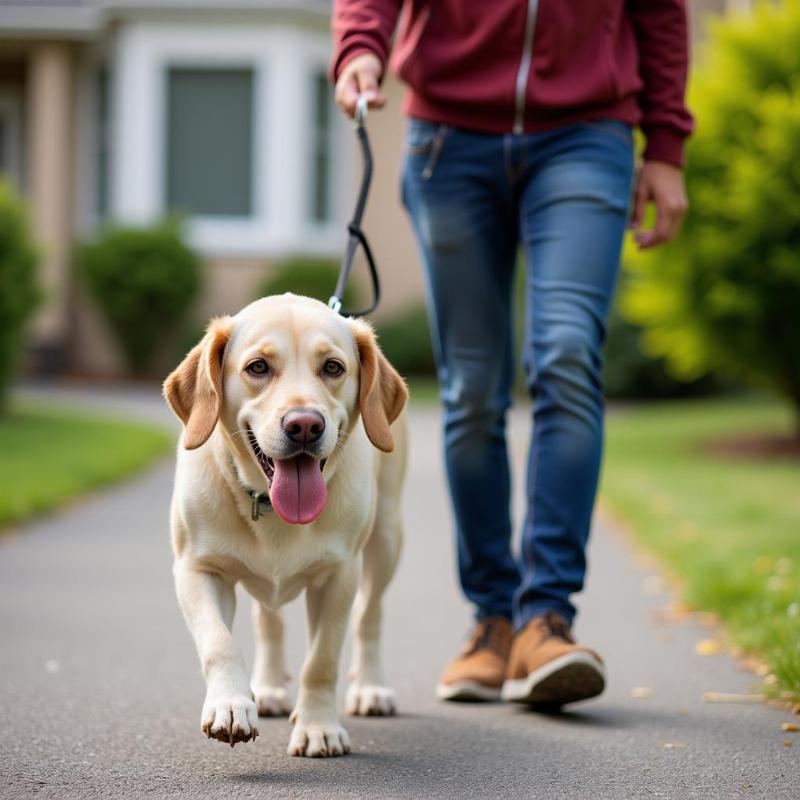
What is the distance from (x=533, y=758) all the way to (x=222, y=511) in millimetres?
954

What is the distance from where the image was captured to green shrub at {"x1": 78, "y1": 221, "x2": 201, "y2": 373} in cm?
1664

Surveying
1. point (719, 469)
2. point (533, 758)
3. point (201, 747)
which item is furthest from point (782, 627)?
point (719, 469)

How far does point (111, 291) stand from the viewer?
55.7ft

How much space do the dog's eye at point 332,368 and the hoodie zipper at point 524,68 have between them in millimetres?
1142

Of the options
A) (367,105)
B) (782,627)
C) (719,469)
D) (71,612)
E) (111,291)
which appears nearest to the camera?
(367,105)

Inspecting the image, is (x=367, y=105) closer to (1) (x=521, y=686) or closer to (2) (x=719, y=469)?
(1) (x=521, y=686)

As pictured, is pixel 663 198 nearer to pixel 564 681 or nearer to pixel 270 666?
pixel 564 681

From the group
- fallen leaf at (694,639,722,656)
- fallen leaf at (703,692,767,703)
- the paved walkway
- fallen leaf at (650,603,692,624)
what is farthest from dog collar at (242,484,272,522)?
fallen leaf at (650,603,692,624)

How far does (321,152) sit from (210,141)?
1.49m

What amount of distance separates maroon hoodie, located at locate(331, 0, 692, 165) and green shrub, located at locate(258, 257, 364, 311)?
12349 mm

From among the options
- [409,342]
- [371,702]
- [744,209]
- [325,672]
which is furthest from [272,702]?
[409,342]

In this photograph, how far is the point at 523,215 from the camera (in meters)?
4.05

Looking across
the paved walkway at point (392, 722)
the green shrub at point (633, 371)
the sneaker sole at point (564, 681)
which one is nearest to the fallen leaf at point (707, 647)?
the paved walkway at point (392, 722)

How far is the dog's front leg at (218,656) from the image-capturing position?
9.75 feet
